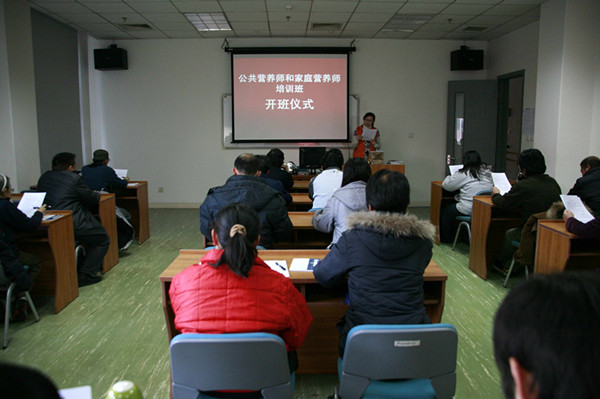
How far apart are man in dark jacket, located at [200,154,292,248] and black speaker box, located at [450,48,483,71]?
5.99 metres

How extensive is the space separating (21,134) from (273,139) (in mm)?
3855

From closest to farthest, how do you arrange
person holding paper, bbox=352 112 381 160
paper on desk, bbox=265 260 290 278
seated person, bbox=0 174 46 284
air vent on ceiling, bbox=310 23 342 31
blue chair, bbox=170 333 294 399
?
blue chair, bbox=170 333 294 399 < paper on desk, bbox=265 260 290 278 < seated person, bbox=0 174 46 284 < air vent on ceiling, bbox=310 23 342 31 < person holding paper, bbox=352 112 381 160

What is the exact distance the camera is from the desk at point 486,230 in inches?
168

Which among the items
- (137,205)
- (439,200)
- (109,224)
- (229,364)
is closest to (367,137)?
(439,200)

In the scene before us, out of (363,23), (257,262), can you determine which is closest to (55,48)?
(363,23)

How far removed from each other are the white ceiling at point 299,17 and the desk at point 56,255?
3.45 m

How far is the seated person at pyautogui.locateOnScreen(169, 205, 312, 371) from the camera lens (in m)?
1.60

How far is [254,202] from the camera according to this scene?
2.93 meters

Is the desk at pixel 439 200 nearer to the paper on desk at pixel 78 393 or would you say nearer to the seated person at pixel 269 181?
the seated person at pixel 269 181

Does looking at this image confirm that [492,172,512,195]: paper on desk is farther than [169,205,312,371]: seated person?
Yes

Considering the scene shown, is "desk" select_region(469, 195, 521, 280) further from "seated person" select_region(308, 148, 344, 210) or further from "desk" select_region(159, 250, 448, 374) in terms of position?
"desk" select_region(159, 250, 448, 374)

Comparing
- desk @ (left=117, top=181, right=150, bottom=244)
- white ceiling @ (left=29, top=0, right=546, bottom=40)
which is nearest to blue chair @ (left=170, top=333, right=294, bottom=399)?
desk @ (left=117, top=181, right=150, bottom=244)

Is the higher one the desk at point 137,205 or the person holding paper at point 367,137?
the person holding paper at point 367,137

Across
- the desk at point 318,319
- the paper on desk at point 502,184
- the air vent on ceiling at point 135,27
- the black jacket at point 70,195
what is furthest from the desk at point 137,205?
the paper on desk at point 502,184
